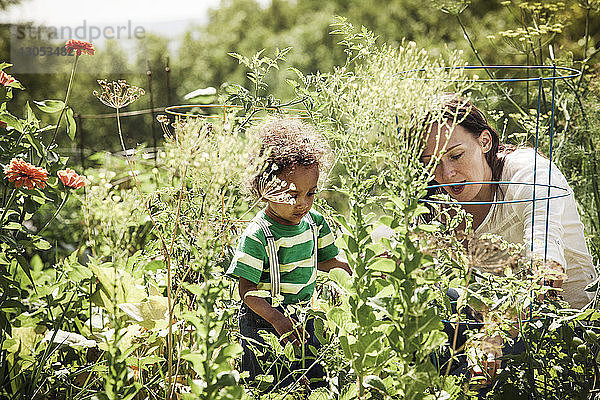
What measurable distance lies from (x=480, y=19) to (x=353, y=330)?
7600 millimetres

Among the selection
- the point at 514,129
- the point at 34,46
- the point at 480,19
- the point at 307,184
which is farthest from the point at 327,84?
the point at 480,19

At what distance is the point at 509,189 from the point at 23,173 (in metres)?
1.55

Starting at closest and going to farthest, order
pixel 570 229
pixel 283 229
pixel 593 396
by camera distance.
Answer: pixel 593 396, pixel 283 229, pixel 570 229

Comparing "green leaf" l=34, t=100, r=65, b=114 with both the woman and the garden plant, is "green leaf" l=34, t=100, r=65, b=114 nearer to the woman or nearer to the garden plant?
the garden plant

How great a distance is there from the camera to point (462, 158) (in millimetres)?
2119

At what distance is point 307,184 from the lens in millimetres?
1721

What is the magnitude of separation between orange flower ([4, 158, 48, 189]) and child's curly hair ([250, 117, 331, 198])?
556 mm

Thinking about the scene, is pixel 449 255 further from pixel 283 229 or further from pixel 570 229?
pixel 570 229

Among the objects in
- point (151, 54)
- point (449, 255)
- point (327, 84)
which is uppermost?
point (327, 84)

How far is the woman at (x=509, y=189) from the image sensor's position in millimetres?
2053

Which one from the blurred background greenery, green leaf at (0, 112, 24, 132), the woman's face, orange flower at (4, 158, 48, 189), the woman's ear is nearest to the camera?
orange flower at (4, 158, 48, 189)

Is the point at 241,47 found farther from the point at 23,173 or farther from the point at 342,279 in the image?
the point at 342,279

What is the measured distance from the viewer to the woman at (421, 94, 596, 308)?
2.05 m

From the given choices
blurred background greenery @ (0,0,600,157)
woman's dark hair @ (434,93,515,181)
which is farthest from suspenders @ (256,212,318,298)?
blurred background greenery @ (0,0,600,157)
